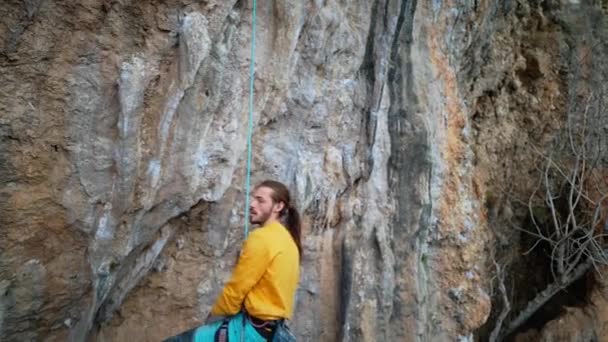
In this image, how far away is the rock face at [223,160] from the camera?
280 cm

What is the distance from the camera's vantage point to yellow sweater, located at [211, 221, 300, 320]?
2338 millimetres

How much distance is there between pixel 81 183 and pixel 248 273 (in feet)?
3.90

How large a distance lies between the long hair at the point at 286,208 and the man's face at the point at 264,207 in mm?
19

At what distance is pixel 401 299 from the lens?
433cm

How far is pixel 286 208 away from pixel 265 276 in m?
0.34

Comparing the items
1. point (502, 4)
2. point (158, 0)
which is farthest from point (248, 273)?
point (502, 4)

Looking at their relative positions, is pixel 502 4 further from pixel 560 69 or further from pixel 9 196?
pixel 9 196

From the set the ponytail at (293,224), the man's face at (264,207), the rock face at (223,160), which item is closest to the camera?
the man's face at (264,207)

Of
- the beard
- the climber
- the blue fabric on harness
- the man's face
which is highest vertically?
the man's face

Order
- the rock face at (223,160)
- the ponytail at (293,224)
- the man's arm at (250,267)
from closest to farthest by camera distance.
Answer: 1. the man's arm at (250,267)
2. the ponytail at (293,224)
3. the rock face at (223,160)

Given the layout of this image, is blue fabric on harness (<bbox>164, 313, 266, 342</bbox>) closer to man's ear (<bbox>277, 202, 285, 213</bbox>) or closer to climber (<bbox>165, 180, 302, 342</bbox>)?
climber (<bbox>165, 180, 302, 342</bbox>)

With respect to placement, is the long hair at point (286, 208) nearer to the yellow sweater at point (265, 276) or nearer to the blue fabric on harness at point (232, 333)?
the yellow sweater at point (265, 276)

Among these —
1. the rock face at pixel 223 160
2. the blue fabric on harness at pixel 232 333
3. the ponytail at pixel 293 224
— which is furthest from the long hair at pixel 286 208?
the rock face at pixel 223 160

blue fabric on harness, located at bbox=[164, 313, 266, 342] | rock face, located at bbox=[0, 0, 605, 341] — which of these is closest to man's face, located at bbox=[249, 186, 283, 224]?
blue fabric on harness, located at bbox=[164, 313, 266, 342]
